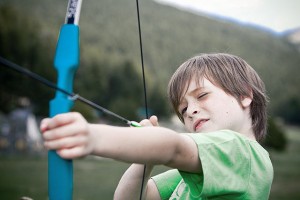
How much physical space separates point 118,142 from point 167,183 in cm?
56

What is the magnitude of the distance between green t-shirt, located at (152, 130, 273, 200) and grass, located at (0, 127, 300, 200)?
11.5ft

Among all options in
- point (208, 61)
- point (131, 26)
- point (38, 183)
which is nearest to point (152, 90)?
point (131, 26)

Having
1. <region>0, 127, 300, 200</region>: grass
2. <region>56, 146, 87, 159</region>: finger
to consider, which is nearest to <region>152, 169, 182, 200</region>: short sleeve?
<region>56, 146, 87, 159</region>: finger

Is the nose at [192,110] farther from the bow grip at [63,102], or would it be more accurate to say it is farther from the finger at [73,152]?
the finger at [73,152]

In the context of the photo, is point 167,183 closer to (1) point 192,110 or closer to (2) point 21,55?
(1) point 192,110

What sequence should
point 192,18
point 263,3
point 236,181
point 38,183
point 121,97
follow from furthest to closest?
1. point 192,18
2. point 121,97
3. point 263,3
4. point 38,183
5. point 236,181

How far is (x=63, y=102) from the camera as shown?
635mm

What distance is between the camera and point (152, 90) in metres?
10.4

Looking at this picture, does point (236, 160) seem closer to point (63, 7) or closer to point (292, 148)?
point (292, 148)

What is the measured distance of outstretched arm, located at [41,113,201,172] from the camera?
0.52 meters

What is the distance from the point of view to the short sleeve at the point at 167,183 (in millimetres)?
1083

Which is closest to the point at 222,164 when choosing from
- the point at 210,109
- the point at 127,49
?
the point at 210,109

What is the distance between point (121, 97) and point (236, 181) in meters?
9.60

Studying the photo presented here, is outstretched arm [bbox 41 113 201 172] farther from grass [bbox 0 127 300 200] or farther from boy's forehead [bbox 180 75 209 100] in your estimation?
grass [bbox 0 127 300 200]
